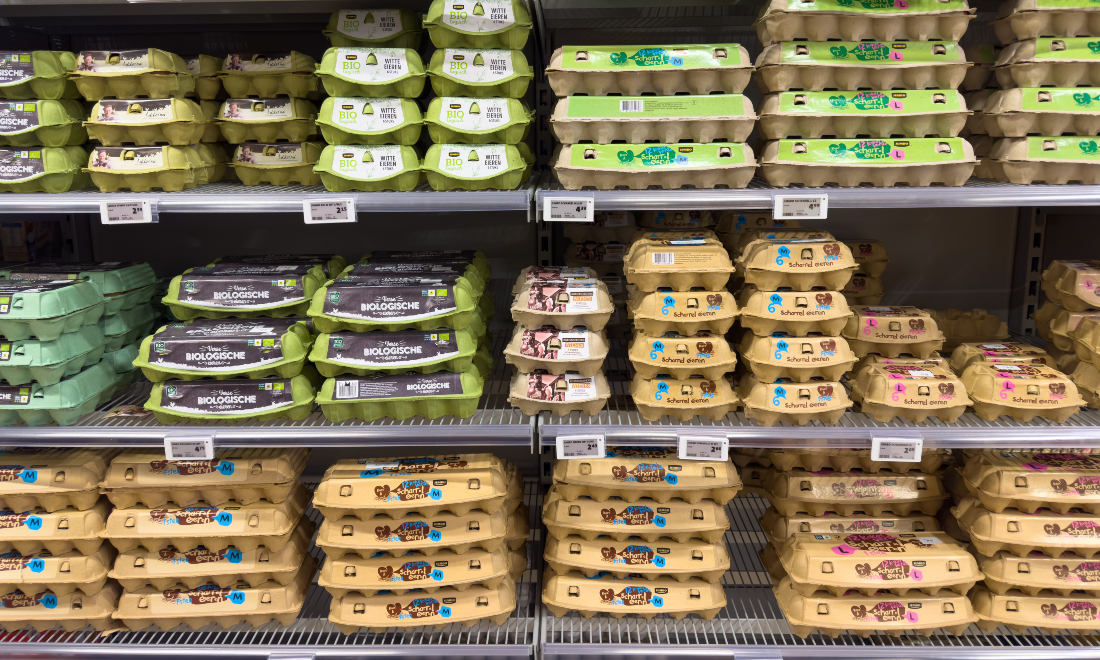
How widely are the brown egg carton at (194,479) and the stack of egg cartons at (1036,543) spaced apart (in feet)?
6.15

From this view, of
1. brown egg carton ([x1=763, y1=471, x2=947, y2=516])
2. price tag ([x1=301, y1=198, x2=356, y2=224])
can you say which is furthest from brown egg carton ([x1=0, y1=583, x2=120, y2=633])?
brown egg carton ([x1=763, y1=471, x2=947, y2=516])

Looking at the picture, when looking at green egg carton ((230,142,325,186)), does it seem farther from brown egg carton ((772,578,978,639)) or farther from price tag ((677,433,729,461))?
brown egg carton ((772,578,978,639))

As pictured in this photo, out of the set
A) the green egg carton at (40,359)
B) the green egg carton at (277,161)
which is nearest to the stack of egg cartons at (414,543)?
the green egg carton at (40,359)

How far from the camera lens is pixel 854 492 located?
1936 mm

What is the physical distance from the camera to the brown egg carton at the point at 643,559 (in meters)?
1.82

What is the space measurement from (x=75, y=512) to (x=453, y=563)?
1.02m

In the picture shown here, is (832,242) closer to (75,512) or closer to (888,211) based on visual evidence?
(888,211)

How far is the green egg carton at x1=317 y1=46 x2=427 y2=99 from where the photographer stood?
1763 mm

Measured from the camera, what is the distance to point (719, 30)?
2.20 metres

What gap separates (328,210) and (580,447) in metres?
0.85

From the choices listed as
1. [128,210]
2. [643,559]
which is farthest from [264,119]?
[643,559]

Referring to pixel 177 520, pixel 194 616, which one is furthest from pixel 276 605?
pixel 177 520

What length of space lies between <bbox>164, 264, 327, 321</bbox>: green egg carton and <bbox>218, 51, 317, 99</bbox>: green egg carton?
53 centimetres

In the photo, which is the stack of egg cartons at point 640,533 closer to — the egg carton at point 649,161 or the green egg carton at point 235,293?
the egg carton at point 649,161
